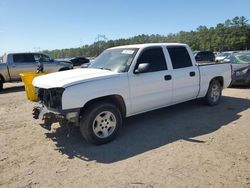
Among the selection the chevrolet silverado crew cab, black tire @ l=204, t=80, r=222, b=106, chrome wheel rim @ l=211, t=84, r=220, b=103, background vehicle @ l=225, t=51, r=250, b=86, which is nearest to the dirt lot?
black tire @ l=204, t=80, r=222, b=106

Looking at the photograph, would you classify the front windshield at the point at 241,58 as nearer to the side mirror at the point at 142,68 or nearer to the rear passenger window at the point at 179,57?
the rear passenger window at the point at 179,57

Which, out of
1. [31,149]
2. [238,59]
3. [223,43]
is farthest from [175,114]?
[223,43]

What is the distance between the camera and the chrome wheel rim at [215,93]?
7.82 metres

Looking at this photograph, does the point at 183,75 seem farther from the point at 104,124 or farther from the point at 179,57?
the point at 104,124

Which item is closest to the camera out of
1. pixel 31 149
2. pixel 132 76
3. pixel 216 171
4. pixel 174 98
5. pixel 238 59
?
pixel 216 171

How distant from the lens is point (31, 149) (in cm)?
505

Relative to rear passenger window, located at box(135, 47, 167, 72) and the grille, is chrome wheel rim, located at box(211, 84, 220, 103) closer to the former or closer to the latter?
rear passenger window, located at box(135, 47, 167, 72)

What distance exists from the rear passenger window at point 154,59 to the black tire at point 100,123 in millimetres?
1268

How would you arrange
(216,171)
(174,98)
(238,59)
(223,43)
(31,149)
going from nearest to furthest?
(216,171) → (31,149) → (174,98) → (238,59) → (223,43)

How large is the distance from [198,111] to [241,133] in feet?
6.26

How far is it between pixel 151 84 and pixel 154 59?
2.13 ft

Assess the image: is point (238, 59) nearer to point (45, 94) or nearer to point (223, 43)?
Result: point (45, 94)

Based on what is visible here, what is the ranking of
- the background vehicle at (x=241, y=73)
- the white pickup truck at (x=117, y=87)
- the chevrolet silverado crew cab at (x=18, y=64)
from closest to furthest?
the white pickup truck at (x=117, y=87)
the background vehicle at (x=241, y=73)
the chevrolet silverado crew cab at (x=18, y=64)

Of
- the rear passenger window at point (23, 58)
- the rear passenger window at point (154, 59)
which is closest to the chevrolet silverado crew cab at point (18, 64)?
the rear passenger window at point (23, 58)
